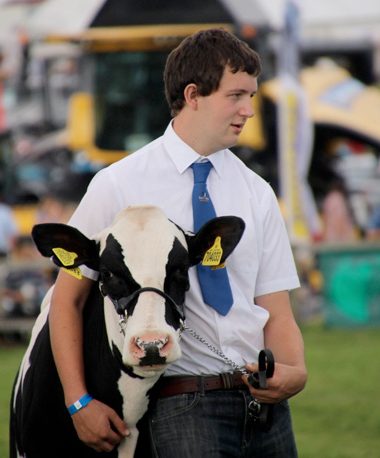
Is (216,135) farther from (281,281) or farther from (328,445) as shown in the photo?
(328,445)

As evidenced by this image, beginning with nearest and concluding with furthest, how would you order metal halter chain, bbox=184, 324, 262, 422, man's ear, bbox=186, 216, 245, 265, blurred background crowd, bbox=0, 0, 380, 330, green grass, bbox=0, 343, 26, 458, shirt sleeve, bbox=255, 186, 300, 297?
man's ear, bbox=186, 216, 245, 265 → metal halter chain, bbox=184, 324, 262, 422 → shirt sleeve, bbox=255, 186, 300, 297 → green grass, bbox=0, 343, 26, 458 → blurred background crowd, bbox=0, 0, 380, 330

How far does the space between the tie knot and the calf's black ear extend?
41cm

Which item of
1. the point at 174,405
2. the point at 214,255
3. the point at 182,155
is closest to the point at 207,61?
the point at 182,155

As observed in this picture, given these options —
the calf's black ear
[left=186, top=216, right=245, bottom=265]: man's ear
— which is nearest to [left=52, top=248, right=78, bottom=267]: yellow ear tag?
the calf's black ear

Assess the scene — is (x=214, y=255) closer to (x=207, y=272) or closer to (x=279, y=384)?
(x=207, y=272)

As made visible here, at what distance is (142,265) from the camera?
3877mm

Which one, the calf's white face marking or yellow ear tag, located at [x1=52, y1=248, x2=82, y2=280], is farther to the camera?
yellow ear tag, located at [x1=52, y1=248, x2=82, y2=280]

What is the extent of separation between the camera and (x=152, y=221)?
3963 millimetres

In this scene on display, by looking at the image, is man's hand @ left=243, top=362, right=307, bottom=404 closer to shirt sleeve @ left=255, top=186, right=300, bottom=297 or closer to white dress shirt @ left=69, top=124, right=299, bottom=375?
white dress shirt @ left=69, top=124, right=299, bottom=375

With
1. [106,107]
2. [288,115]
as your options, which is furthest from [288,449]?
[106,107]

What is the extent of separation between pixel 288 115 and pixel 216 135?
53.6ft

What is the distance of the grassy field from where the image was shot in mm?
8594

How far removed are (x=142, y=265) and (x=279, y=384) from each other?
602 millimetres

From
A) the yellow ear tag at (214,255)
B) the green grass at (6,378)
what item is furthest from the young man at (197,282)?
the green grass at (6,378)
